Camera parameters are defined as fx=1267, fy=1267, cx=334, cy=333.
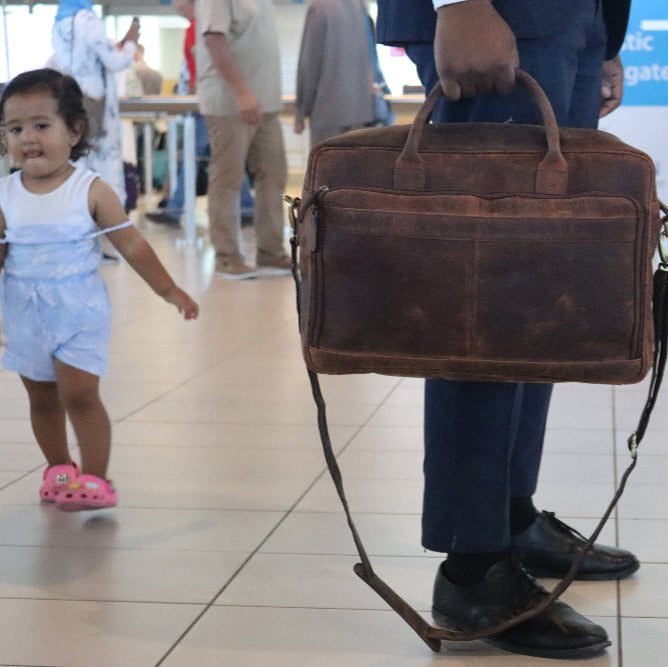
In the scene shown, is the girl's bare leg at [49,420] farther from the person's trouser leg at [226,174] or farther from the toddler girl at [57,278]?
the person's trouser leg at [226,174]

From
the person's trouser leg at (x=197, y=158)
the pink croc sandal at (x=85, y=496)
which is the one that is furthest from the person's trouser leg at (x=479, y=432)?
the person's trouser leg at (x=197, y=158)

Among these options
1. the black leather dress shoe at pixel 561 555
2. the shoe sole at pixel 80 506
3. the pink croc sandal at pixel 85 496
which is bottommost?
the shoe sole at pixel 80 506

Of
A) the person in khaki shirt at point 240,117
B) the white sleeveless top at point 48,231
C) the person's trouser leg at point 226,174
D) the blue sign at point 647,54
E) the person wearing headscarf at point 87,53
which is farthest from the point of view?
the person wearing headscarf at point 87,53

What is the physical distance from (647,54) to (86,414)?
5.04 m

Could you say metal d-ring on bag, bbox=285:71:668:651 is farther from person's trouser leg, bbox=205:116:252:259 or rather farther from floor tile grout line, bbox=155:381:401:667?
person's trouser leg, bbox=205:116:252:259

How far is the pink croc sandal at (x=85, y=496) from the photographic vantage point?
2467mm

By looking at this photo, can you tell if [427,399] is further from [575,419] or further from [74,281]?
[575,419]

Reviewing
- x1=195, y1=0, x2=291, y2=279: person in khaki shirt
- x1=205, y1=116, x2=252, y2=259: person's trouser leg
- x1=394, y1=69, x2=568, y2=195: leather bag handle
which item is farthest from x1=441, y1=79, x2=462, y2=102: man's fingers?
x1=205, y1=116, x2=252, y2=259: person's trouser leg

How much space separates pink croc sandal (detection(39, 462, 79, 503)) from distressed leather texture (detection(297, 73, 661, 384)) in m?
1.04

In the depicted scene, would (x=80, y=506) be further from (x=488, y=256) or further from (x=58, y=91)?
(x=488, y=256)

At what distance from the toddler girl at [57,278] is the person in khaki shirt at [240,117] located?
148 inches

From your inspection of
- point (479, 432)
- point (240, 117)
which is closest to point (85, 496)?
point (479, 432)

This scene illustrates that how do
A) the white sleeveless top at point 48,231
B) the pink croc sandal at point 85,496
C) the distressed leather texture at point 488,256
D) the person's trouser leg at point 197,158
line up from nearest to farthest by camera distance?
the distressed leather texture at point 488,256 < the pink croc sandal at point 85,496 < the white sleeveless top at point 48,231 < the person's trouser leg at point 197,158

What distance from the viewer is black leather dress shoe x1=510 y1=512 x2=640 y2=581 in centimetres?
209
